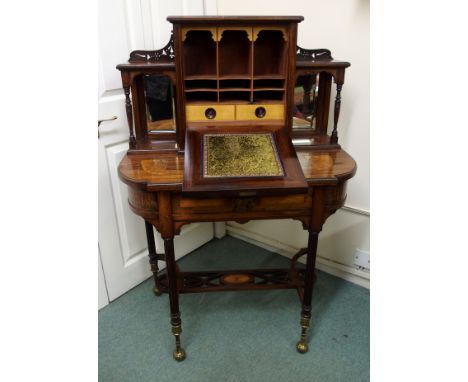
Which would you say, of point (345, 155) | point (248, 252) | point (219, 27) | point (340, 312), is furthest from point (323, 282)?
point (219, 27)

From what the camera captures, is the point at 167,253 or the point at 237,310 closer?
the point at 167,253

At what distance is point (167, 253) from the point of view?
1.44 meters

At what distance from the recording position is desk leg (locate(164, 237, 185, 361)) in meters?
1.43

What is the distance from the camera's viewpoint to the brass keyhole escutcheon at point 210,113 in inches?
57.2

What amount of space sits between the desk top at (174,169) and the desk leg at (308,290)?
255mm

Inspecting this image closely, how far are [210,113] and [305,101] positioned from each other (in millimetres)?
503

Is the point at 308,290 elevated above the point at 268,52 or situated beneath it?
situated beneath

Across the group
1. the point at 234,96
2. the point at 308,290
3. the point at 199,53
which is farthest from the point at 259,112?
the point at 308,290

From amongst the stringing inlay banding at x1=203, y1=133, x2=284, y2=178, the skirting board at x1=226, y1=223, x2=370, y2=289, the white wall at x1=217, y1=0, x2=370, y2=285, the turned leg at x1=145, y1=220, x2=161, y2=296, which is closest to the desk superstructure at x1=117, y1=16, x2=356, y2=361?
the stringing inlay banding at x1=203, y1=133, x2=284, y2=178

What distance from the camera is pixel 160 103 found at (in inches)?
64.6

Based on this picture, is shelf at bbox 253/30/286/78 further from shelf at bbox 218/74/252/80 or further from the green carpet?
the green carpet

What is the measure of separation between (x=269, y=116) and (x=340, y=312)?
3.61 ft

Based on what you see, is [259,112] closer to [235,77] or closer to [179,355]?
[235,77]

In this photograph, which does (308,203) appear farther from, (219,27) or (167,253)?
(219,27)
